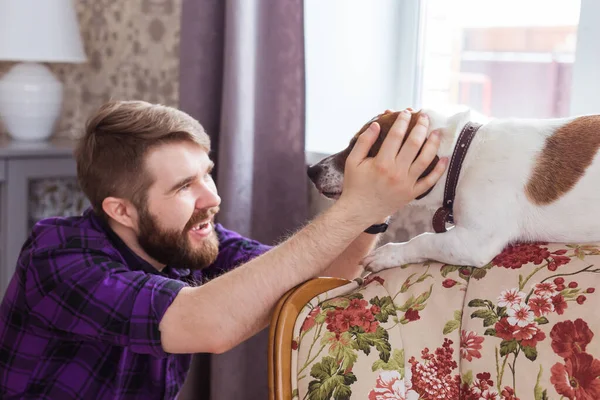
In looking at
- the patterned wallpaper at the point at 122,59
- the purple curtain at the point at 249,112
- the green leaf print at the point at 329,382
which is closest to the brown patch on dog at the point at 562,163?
the green leaf print at the point at 329,382

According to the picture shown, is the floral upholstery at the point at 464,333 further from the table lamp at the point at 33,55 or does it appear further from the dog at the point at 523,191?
the table lamp at the point at 33,55

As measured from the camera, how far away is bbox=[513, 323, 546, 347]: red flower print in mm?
1090

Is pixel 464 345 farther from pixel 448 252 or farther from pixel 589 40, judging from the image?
pixel 589 40

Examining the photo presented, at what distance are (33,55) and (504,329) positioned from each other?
1.91m

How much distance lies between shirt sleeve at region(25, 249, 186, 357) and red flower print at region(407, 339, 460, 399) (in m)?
0.43

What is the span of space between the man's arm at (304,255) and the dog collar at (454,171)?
2cm

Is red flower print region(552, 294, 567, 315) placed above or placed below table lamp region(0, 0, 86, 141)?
below

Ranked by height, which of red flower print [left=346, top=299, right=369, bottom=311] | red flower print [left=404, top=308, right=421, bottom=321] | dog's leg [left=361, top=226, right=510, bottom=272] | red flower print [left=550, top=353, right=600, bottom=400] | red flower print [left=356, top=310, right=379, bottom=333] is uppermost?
dog's leg [left=361, top=226, right=510, bottom=272]

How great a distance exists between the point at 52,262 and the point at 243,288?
0.37 metres

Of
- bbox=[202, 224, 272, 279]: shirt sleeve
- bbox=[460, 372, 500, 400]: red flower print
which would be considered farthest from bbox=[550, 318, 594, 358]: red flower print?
bbox=[202, 224, 272, 279]: shirt sleeve

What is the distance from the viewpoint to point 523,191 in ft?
3.99

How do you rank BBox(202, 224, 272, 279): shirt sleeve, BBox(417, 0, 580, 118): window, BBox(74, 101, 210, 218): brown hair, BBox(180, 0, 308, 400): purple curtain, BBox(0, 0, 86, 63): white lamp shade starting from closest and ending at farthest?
BBox(74, 101, 210, 218): brown hair
BBox(202, 224, 272, 279): shirt sleeve
BBox(417, 0, 580, 118): window
BBox(180, 0, 308, 400): purple curtain
BBox(0, 0, 86, 63): white lamp shade

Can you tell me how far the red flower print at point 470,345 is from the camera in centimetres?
113

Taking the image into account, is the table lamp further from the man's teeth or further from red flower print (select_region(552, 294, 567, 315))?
red flower print (select_region(552, 294, 567, 315))
